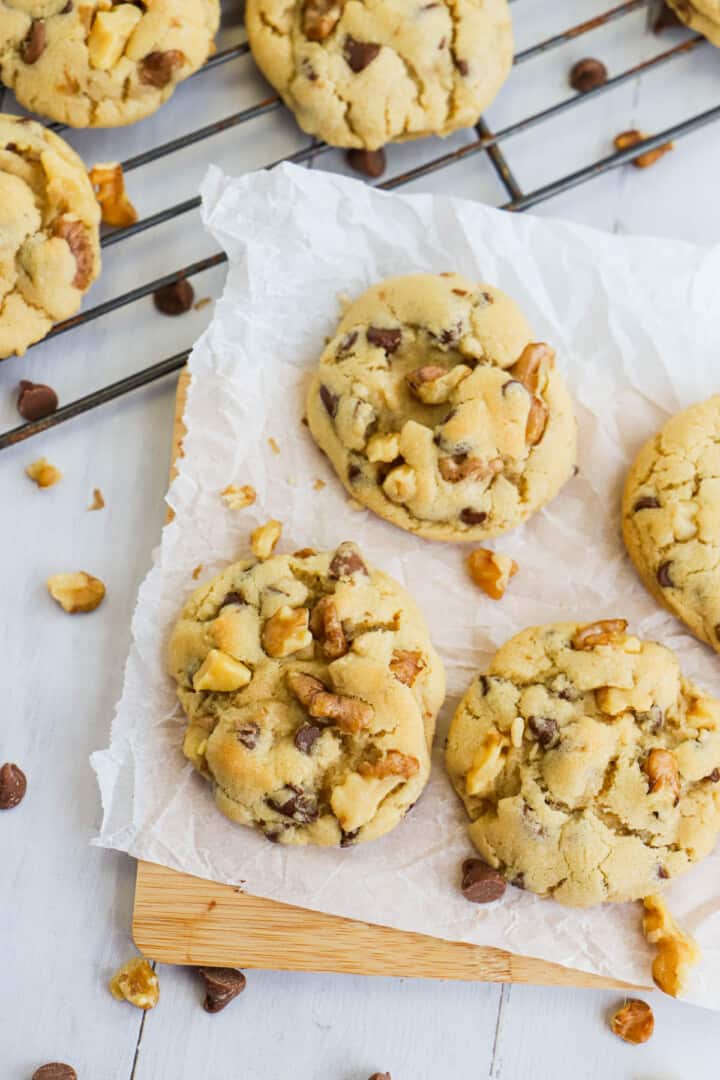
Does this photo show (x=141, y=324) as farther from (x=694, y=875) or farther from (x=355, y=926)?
(x=694, y=875)

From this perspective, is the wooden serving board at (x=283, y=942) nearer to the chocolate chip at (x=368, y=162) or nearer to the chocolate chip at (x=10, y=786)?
the chocolate chip at (x=10, y=786)

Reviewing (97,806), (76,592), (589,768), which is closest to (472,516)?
(589,768)

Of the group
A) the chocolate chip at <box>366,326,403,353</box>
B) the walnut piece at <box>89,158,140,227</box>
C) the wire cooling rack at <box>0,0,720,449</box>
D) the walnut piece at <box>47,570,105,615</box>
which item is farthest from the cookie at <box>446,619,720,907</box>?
the walnut piece at <box>89,158,140,227</box>

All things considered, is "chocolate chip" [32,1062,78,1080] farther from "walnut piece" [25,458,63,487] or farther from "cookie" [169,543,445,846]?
"walnut piece" [25,458,63,487]

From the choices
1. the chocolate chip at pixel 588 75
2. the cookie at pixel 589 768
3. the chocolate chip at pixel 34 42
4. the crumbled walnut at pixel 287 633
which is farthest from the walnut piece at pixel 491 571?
the chocolate chip at pixel 34 42

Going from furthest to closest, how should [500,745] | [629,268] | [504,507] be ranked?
[629,268], [504,507], [500,745]

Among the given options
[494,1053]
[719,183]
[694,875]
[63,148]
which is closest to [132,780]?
[494,1053]
